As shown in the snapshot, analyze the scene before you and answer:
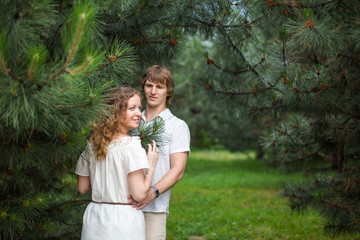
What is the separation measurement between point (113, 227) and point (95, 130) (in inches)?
22.9

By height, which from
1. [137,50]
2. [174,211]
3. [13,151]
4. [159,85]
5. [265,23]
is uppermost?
[265,23]

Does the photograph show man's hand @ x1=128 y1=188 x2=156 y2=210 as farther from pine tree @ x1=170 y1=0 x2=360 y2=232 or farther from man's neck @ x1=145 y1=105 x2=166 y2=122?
pine tree @ x1=170 y1=0 x2=360 y2=232

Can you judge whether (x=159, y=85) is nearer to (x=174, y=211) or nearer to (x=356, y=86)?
(x=356, y=86)

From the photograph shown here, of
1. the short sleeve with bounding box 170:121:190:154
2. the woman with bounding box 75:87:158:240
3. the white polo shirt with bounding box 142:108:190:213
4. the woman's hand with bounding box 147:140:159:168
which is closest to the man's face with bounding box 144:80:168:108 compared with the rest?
the white polo shirt with bounding box 142:108:190:213

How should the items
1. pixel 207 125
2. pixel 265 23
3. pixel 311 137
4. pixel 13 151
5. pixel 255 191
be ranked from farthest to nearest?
pixel 207 125 < pixel 255 191 < pixel 311 137 < pixel 265 23 < pixel 13 151

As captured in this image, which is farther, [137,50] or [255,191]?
[255,191]

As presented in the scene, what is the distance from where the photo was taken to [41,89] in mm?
1660

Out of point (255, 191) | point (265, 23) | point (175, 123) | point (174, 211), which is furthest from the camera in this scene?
point (255, 191)

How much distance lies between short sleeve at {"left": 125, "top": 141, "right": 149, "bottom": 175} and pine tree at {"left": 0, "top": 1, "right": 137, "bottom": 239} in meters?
0.32

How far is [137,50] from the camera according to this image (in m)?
3.44

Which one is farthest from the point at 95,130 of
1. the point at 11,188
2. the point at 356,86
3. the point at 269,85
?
the point at 356,86

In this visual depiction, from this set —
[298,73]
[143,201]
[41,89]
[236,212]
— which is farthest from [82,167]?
[236,212]

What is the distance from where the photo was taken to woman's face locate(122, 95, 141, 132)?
98.7 inches

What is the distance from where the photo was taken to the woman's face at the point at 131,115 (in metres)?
2.51
